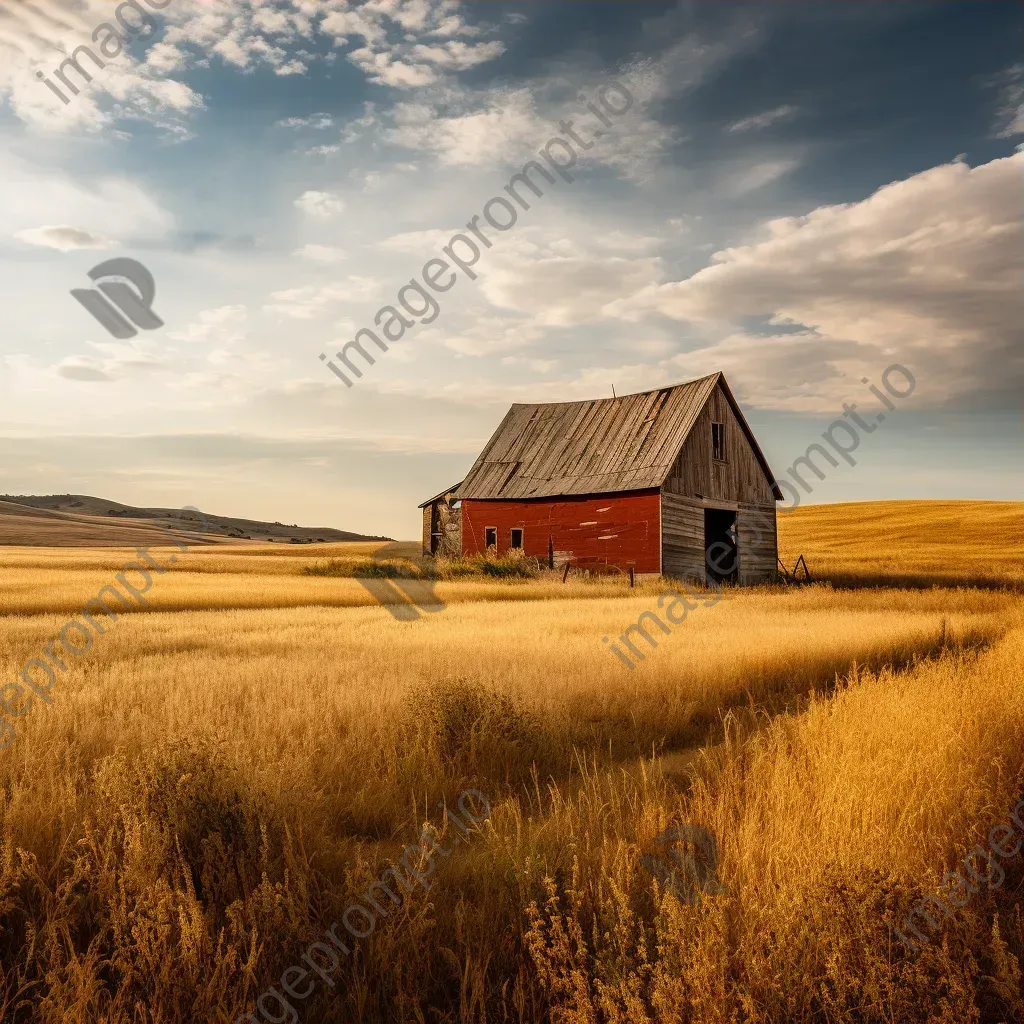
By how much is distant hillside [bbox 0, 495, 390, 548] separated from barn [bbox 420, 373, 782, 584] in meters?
37.6

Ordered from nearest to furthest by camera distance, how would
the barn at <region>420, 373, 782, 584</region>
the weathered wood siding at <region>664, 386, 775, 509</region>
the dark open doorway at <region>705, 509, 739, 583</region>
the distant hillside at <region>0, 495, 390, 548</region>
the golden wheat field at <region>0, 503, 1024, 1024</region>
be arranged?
the golden wheat field at <region>0, 503, 1024, 1024</region> < the barn at <region>420, 373, 782, 584</region> < the weathered wood siding at <region>664, 386, 775, 509</region> < the dark open doorway at <region>705, 509, 739, 583</region> < the distant hillside at <region>0, 495, 390, 548</region>

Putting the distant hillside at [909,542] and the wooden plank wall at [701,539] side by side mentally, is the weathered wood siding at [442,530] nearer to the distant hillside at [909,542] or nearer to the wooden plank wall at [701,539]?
the wooden plank wall at [701,539]

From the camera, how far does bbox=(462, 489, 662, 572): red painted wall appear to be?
2806cm

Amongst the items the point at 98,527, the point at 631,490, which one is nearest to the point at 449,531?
the point at 631,490

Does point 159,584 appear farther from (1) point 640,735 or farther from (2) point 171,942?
(2) point 171,942

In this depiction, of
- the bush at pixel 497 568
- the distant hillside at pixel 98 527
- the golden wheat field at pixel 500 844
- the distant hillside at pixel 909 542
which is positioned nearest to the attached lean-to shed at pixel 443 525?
the bush at pixel 497 568

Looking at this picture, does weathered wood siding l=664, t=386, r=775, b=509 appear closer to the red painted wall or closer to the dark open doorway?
the dark open doorway

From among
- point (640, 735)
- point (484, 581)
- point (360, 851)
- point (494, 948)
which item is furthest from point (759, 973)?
point (484, 581)

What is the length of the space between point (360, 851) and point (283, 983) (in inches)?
44.1

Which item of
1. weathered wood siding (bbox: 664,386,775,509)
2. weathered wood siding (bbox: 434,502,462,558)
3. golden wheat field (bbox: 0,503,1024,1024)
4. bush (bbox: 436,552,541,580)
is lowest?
bush (bbox: 436,552,541,580)

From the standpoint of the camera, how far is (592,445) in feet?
105

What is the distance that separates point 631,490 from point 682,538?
2708mm

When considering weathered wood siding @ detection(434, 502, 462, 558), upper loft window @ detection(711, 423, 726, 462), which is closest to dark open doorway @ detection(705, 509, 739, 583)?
upper loft window @ detection(711, 423, 726, 462)

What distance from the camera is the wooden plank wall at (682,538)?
28.0 meters
